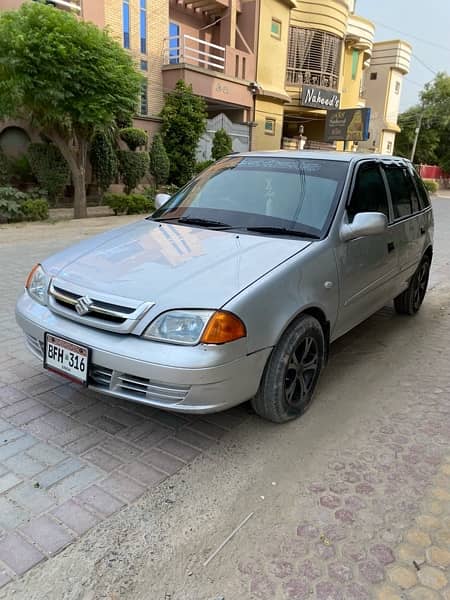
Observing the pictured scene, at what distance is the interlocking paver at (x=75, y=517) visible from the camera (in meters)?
2.23

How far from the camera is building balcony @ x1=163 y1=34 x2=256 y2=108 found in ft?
57.0

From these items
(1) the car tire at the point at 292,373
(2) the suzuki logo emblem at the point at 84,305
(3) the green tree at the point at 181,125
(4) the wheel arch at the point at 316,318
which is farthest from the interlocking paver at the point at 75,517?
(3) the green tree at the point at 181,125

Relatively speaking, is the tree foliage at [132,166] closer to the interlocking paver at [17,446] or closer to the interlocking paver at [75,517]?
the interlocking paver at [17,446]

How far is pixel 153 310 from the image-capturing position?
254 cm

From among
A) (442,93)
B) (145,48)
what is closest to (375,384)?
(145,48)

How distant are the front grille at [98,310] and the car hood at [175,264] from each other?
56 millimetres

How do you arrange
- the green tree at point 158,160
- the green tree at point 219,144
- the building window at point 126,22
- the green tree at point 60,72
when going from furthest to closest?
the green tree at point 219,144
the green tree at point 158,160
the building window at point 126,22
the green tree at point 60,72

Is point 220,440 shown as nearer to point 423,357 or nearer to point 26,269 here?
point 423,357

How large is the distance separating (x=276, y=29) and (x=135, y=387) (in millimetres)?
23514

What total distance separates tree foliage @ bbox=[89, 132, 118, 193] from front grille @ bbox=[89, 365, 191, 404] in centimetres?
1285

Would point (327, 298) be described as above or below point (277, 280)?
below

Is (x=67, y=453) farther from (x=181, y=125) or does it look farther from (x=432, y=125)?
(x=432, y=125)

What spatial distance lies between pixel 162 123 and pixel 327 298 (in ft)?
50.4

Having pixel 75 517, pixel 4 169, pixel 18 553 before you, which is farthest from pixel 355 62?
pixel 18 553
